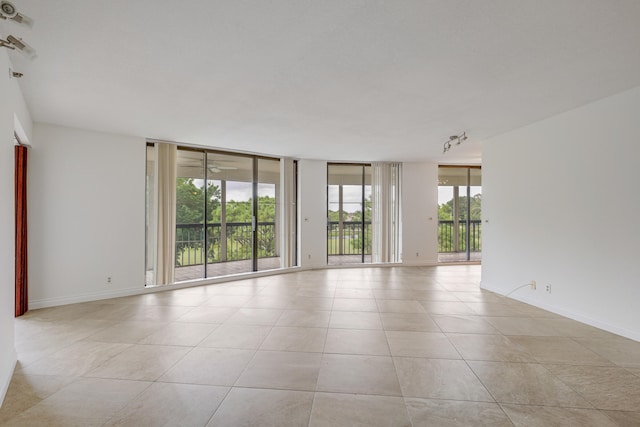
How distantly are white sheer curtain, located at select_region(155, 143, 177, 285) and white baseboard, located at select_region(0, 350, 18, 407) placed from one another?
2.59m

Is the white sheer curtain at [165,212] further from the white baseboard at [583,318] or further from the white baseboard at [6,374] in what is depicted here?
the white baseboard at [583,318]

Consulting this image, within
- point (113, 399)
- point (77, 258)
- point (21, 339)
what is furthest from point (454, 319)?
point (77, 258)

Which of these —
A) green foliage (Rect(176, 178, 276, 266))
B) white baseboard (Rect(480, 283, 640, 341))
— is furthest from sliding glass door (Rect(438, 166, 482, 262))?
green foliage (Rect(176, 178, 276, 266))

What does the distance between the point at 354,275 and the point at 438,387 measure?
4.16m

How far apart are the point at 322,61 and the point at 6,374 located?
3.42 m

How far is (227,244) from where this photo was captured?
7016mm

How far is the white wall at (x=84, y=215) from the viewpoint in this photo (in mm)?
4145

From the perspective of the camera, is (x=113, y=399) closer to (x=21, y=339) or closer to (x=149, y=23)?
(x=21, y=339)

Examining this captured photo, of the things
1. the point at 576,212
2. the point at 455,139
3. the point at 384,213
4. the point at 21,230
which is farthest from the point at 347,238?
the point at 21,230

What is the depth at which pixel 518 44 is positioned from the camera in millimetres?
2205

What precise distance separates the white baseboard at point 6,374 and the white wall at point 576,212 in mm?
5568

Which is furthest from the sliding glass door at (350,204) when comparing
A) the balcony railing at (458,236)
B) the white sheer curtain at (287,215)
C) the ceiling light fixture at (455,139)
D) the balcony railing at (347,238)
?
the ceiling light fixture at (455,139)

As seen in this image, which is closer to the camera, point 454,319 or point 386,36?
point 386,36

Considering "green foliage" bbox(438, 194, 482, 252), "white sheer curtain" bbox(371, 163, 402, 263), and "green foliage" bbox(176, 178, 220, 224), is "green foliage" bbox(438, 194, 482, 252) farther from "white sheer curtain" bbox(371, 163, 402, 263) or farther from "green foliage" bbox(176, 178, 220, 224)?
"green foliage" bbox(176, 178, 220, 224)
